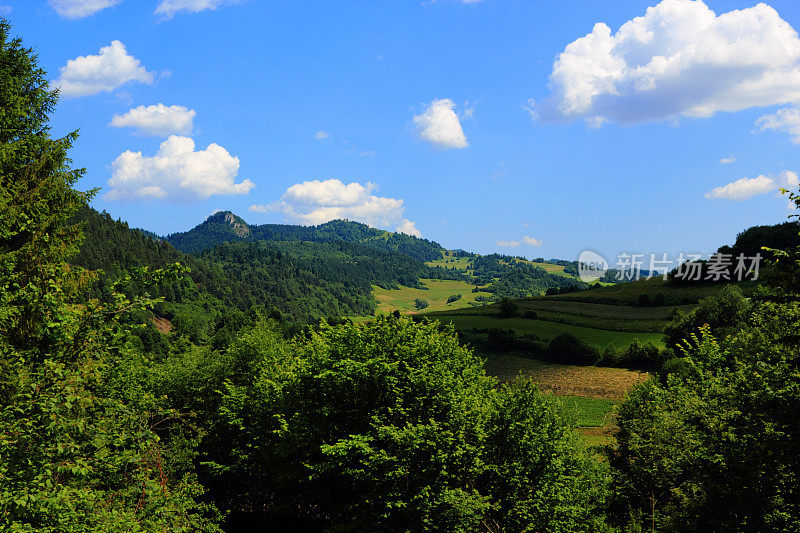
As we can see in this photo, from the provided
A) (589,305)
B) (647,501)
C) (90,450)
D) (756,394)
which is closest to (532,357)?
(589,305)

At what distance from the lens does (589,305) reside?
133875mm

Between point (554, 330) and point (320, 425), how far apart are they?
99.7 meters

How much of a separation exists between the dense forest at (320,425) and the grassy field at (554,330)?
70.5 m

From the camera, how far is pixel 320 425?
27250 mm

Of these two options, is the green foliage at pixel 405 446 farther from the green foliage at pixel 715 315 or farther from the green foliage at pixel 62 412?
the green foliage at pixel 715 315

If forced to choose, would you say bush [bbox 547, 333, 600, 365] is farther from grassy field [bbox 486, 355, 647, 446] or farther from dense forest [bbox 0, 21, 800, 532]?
dense forest [bbox 0, 21, 800, 532]

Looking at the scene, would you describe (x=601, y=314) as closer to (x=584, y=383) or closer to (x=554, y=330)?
(x=554, y=330)

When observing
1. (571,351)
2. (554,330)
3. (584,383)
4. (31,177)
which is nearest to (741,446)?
(31,177)

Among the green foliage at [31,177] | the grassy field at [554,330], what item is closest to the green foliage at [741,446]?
the green foliage at [31,177]

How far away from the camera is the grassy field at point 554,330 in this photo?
103 meters

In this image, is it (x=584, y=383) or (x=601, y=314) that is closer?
(x=584, y=383)

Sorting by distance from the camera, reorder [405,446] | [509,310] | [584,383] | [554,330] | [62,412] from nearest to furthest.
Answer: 1. [62,412]
2. [405,446]
3. [584,383]
4. [554,330]
5. [509,310]

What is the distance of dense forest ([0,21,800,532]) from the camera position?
10328 millimetres

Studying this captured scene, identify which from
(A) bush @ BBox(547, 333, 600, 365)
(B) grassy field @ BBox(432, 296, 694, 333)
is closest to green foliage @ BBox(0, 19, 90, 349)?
(A) bush @ BBox(547, 333, 600, 365)
